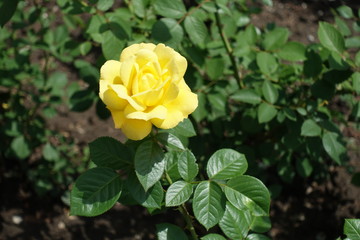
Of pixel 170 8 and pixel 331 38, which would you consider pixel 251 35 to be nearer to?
pixel 331 38

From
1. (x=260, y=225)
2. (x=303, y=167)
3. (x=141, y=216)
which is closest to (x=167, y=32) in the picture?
(x=260, y=225)

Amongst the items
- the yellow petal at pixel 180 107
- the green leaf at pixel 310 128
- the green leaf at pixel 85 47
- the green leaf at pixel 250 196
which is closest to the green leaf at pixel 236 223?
the green leaf at pixel 250 196

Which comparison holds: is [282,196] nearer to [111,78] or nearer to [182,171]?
[182,171]

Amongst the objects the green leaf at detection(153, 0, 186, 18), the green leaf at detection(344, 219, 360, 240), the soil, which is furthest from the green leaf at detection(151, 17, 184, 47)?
the soil

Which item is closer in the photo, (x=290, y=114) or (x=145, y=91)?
(x=145, y=91)

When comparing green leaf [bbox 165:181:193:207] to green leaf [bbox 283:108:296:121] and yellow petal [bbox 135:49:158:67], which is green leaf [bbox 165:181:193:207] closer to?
yellow petal [bbox 135:49:158:67]

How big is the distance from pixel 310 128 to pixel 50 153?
1.48 m

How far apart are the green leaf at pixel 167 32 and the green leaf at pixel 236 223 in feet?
2.04

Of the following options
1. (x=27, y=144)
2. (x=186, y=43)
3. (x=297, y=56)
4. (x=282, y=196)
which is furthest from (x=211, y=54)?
(x=282, y=196)

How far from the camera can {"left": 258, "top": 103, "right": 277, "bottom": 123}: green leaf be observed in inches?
61.1

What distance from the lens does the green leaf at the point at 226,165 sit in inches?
37.6

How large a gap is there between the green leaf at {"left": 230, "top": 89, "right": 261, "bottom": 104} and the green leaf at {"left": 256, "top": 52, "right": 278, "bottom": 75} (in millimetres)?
100

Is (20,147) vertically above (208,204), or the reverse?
(208,204)

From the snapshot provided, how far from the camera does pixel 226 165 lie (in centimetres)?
97
